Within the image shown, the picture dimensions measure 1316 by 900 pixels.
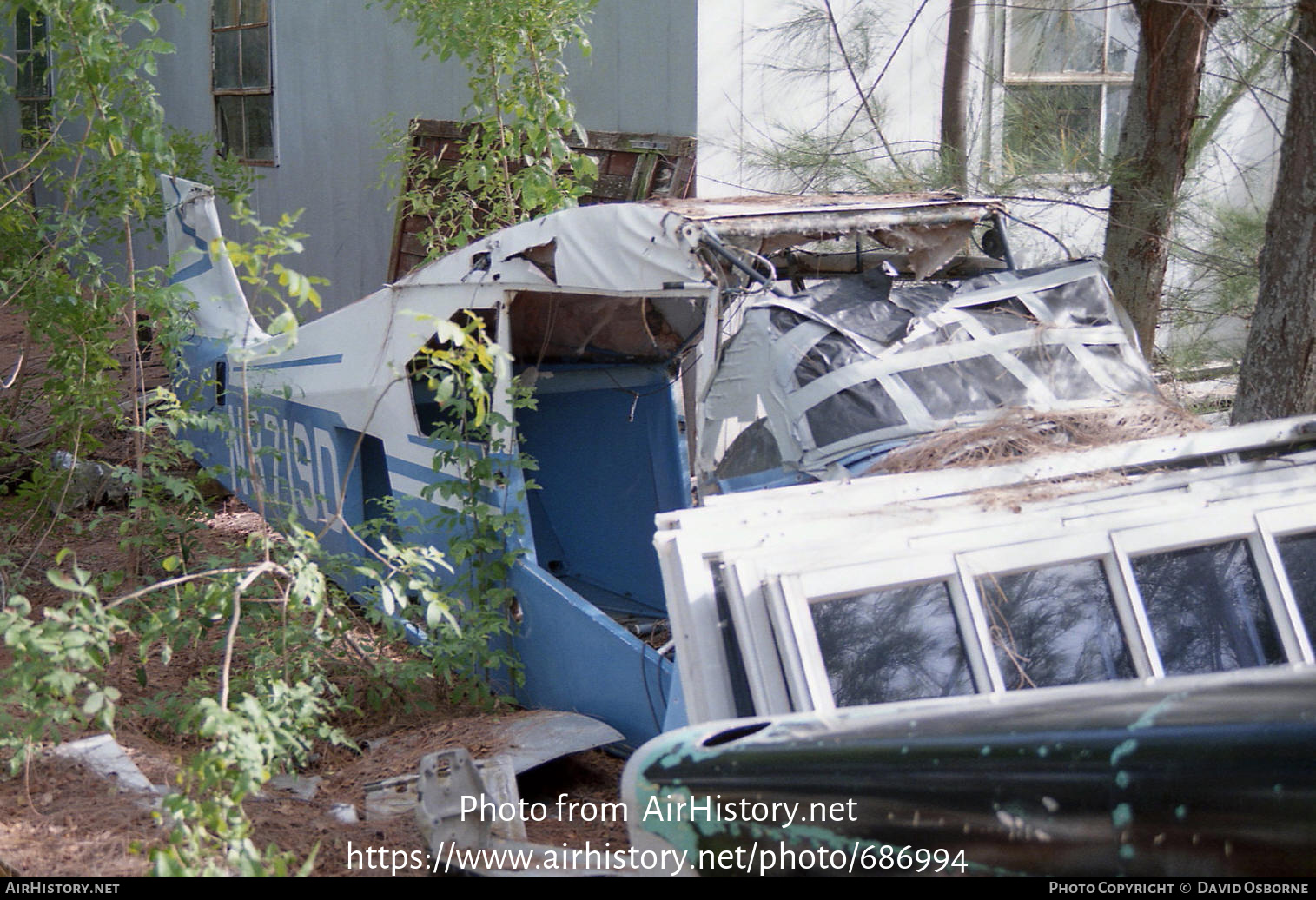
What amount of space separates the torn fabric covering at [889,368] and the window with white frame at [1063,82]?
6.60 feet

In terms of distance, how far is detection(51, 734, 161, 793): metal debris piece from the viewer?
3.24 m

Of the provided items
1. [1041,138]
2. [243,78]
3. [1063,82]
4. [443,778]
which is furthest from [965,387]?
[243,78]

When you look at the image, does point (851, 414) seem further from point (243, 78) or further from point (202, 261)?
point (243, 78)

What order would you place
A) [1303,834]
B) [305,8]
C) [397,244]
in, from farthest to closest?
[305,8]
[397,244]
[1303,834]

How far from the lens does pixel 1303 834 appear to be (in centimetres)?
157

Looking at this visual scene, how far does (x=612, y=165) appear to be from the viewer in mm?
6973

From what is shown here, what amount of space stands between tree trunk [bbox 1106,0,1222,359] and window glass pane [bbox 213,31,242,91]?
8.53 metres

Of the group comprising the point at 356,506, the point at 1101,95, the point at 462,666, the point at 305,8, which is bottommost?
the point at 462,666

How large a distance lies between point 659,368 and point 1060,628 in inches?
128

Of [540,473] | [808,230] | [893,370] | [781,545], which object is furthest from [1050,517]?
[540,473]

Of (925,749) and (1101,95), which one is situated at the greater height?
(1101,95)

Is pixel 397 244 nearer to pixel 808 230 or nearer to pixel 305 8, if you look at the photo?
pixel 305 8

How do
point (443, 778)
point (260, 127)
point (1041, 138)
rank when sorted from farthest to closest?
point (260, 127)
point (1041, 138)
point (443, 778)

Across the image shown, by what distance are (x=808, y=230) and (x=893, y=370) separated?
0.55m
